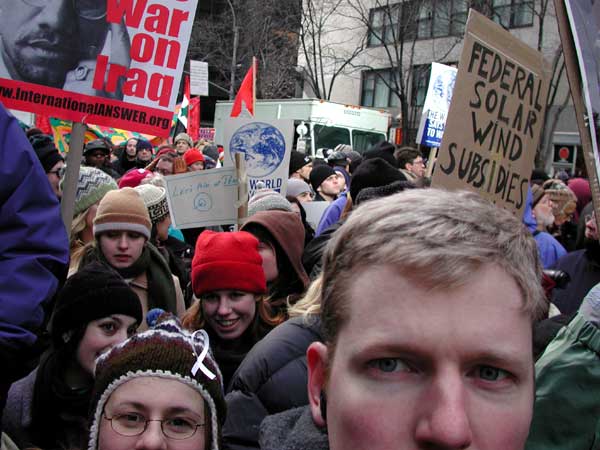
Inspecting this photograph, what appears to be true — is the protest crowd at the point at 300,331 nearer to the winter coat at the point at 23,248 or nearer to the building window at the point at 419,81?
the winter coat at the point at 23,248

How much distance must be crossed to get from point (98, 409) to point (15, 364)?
0.43 meters

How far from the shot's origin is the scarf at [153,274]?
418cm

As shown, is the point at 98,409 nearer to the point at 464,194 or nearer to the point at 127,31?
the point at 464,194

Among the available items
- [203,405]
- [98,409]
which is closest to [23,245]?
[98,409]

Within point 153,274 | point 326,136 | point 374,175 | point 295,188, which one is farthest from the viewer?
point 326,136

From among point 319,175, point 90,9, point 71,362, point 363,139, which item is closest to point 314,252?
point 71,362

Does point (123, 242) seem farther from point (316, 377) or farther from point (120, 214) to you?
point (316, 377)

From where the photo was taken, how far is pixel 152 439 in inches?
88.0

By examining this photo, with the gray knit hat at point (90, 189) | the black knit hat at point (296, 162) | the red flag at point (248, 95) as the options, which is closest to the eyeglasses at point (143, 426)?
the gray knit hat at point (90, 189)

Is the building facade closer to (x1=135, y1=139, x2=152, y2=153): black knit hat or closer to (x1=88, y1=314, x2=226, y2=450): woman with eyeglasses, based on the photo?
(x1=135, y1=139, x2=152, y2=153): black knit hat

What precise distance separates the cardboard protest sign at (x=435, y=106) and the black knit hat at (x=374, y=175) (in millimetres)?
5348

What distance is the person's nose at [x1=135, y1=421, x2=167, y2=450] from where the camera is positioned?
2.23m

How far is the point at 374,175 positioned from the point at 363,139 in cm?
1825

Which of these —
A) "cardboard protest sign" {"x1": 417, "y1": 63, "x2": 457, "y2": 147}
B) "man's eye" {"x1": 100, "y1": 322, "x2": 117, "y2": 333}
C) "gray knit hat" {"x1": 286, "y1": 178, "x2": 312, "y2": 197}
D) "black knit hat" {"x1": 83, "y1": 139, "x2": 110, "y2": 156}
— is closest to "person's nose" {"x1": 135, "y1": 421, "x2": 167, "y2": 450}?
"man's eye" {"x1": 100, "y1": 322, "x2": 117, "y2": 333}
